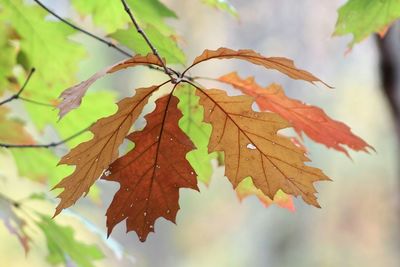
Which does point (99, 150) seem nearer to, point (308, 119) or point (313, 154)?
point (308, 119)

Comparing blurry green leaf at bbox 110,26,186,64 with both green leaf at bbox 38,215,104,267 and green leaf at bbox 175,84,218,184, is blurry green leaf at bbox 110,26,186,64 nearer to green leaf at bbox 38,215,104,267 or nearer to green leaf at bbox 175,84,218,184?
green leaf at bbox 175,84,218,184

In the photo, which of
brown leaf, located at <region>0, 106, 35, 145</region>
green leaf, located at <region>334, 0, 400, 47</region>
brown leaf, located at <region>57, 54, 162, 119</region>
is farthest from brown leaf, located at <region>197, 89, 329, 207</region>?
brown leaf, located at <region>0, 106, 35, 145</region>

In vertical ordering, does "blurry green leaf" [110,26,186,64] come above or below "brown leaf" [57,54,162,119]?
above

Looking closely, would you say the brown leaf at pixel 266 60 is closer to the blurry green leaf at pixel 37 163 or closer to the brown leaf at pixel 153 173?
the brown leaf at pixel 153 173

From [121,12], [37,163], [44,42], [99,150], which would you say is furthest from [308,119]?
[37,163]

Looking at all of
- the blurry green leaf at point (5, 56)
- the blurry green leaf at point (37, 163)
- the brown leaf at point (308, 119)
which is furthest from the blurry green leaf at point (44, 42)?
the brown leaf at point (308, 119)
